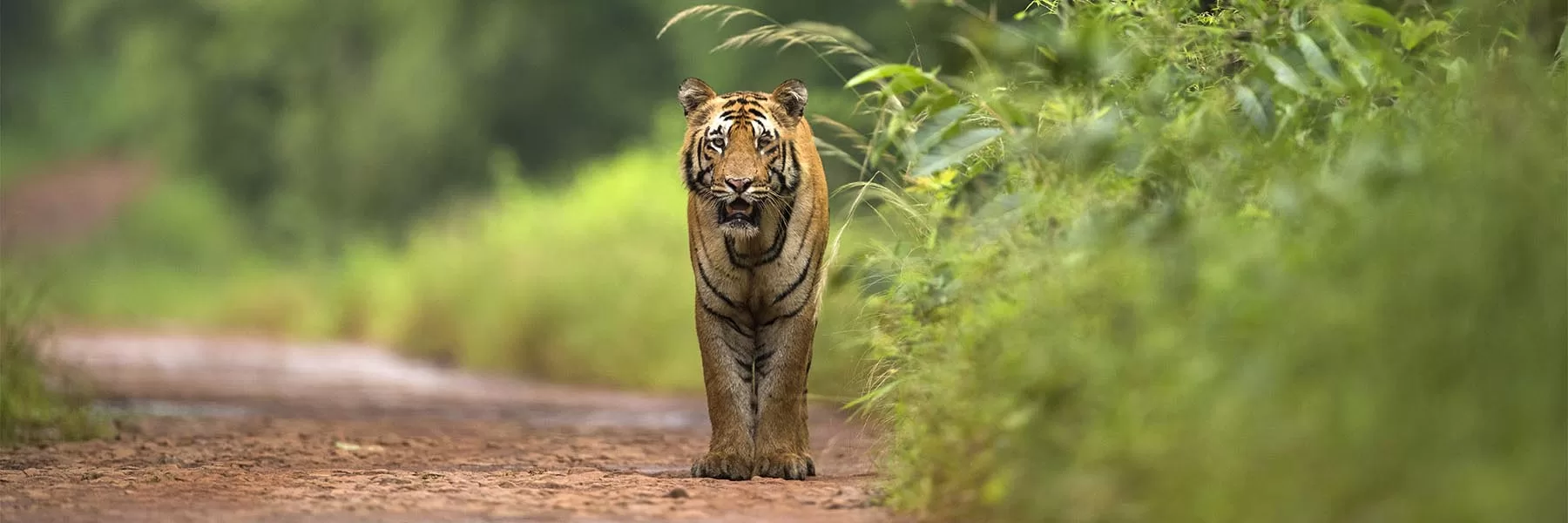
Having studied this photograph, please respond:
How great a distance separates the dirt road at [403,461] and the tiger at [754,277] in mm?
197

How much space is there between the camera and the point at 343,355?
24250 mm

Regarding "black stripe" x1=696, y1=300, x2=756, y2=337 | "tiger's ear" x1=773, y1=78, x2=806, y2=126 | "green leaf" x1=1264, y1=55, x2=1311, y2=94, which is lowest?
"black stripe" x1=696, y1=300, x2=756, y2=337

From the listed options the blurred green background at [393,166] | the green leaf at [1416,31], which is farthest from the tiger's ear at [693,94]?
the blurred green background at [393,166]

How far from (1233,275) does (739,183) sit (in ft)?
9.55

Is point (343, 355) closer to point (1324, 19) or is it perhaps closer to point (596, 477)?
point (596, 477)

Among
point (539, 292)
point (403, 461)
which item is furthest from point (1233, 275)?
point (539, 292)

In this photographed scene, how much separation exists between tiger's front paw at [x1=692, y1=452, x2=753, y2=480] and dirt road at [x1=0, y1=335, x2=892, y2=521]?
9 centimetres

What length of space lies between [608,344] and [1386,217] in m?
13.4

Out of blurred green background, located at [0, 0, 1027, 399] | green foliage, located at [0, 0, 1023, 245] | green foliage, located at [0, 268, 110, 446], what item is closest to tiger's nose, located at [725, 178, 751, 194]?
green foliage, located at [0, 268, 110, 446]

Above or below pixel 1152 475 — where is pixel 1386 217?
above

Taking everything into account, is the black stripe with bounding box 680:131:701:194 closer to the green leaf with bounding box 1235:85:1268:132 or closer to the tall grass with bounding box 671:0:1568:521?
the tall grass with bounding box 671:0:1568:521

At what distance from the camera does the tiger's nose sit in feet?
25.2

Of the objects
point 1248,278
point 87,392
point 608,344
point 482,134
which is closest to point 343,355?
point 608,344

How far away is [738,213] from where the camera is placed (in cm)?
772
